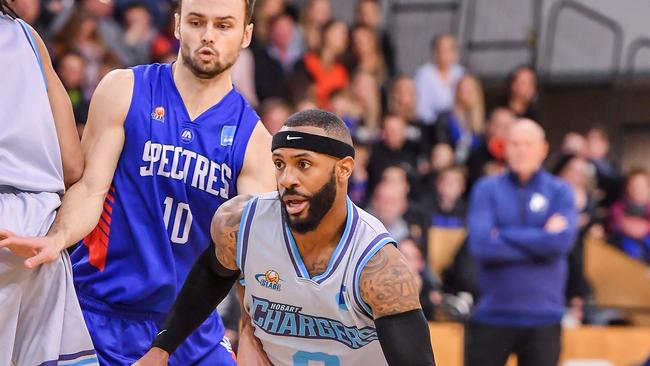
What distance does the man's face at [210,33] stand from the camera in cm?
473

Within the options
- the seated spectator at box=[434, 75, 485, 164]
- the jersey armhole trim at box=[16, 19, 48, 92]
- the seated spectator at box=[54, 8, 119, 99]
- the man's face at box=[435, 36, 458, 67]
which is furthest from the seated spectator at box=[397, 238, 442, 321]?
the jersey armhole trim at box=[16, 19, 48, 92]

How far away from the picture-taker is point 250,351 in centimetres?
466

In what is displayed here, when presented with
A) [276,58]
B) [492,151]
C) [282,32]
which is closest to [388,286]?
[276,58]

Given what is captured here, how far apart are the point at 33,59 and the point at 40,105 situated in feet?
0.58

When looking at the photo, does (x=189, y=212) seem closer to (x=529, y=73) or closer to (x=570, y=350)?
(x=570, y=350)

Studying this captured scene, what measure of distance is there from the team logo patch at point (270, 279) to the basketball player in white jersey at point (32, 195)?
2.29 ft

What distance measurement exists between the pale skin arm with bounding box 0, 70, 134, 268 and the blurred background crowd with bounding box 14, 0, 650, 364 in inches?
165

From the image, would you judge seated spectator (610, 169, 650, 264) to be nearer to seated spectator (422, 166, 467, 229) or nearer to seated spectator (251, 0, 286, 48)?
seated spectator (422, 166, 467, 229)

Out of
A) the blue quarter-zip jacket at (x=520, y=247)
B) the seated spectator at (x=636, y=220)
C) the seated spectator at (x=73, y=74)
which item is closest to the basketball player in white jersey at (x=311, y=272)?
the blue quarter-zip jacket at (x=520, y=247)

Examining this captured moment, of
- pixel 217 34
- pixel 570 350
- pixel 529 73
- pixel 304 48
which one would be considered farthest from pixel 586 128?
pixel 217 34

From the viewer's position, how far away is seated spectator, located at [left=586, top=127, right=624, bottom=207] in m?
12.4

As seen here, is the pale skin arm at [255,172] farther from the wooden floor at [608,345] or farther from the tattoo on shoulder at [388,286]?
the wooden floor at [608,345]

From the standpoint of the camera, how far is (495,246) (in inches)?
327

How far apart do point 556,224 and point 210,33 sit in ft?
13.7
